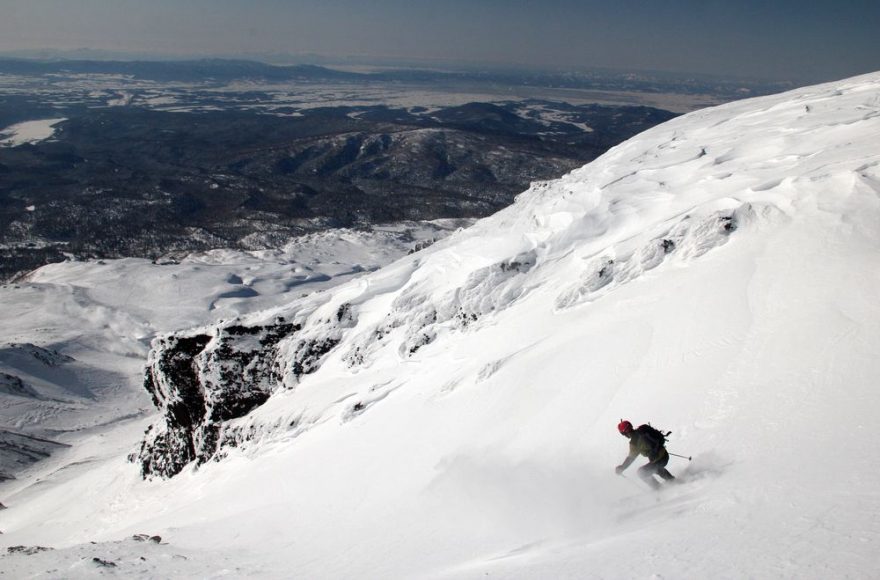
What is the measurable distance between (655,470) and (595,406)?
11.1ft

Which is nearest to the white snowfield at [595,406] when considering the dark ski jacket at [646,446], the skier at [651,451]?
the skier at [651,451]

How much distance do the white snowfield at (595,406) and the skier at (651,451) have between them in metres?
0.27

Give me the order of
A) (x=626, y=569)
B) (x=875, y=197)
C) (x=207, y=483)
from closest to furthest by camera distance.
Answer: (x=626, y=569), (x=875, y=197), (x=207, y=483)

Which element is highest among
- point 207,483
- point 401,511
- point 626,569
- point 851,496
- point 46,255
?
point 851,496

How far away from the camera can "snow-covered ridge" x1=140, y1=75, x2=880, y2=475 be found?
750 inches

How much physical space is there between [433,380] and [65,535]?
24626 millimetres

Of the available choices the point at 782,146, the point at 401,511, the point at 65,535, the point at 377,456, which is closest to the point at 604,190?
the point at 782,146

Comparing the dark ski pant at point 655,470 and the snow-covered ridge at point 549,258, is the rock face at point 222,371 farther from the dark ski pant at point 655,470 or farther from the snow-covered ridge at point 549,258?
the dark ski pant at point 655,470

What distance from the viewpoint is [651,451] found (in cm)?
945

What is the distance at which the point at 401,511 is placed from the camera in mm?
12328

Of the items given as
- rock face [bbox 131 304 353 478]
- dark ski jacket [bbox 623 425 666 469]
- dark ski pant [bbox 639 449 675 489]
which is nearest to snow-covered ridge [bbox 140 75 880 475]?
rock face [bbox 131 304 353 478]

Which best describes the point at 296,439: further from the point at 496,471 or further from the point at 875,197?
the point at 875,197

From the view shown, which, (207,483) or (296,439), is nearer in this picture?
(296,439)

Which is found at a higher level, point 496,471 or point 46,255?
point 496,471
